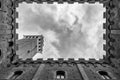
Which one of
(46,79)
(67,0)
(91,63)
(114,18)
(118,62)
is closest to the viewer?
(46,79)

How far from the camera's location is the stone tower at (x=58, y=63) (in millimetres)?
12508

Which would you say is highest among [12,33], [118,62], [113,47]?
[12,33]

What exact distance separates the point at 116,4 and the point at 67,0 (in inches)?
296

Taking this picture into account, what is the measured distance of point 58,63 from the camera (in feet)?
50.4

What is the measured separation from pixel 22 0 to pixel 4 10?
4392mm

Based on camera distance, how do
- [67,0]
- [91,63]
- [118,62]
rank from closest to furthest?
[118,62] < [91,63] < [67,0]

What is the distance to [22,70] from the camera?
13930mm

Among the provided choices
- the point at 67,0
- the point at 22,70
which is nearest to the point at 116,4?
the point at 67,0

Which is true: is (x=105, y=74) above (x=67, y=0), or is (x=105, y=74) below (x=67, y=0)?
below

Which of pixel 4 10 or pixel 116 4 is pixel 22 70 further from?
pixel 116 4

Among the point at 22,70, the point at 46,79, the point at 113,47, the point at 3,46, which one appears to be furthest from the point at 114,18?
the point at 3,46

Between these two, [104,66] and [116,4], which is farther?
[104,66]

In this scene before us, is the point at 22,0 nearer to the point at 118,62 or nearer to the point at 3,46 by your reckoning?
the point at 3,46

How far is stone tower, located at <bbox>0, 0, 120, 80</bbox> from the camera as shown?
12508 mm
